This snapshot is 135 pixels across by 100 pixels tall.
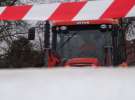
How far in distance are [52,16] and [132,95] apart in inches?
83.8

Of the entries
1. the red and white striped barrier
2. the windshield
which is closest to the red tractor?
the windshield

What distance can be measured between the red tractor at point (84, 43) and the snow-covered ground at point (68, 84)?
5.28 meters

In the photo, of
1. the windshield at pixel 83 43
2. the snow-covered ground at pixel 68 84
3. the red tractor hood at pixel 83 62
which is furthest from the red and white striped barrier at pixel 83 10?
the windshield at pixel 83 43

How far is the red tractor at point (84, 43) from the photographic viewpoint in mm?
7941

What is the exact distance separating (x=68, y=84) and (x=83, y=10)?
1973 mm

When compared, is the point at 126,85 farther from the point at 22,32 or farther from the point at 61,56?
the point at 22,32

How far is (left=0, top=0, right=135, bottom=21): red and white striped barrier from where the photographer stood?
3982mm

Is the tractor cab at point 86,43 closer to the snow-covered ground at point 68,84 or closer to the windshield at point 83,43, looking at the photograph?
the windshield at point 83,43

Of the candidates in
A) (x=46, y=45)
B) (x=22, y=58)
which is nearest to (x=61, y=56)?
(x=46, y=45)

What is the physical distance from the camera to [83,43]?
7953mm

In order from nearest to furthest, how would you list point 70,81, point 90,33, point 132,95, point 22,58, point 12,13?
point 132,95 < point 70,81 < point 12,13 < point 90,33 < point 22,58

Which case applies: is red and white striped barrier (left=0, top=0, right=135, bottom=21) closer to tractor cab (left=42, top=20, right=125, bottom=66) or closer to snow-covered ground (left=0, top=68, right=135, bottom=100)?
snow-covered ground (left=0, top=68, right=135, bottom=100)

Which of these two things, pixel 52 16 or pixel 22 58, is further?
pixel 22 58

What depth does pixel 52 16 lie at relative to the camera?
413cm
